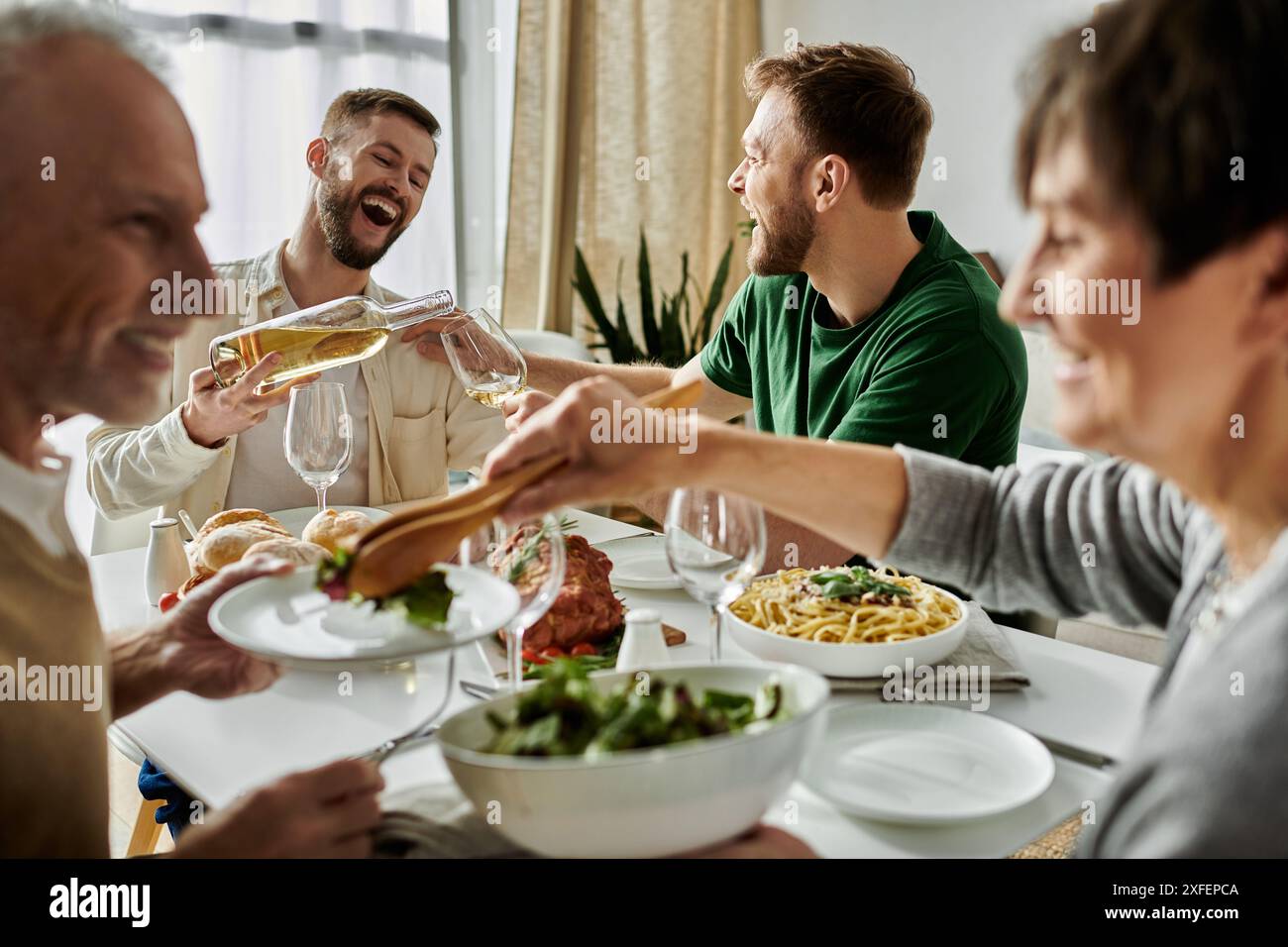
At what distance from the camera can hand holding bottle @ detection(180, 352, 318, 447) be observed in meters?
1.71

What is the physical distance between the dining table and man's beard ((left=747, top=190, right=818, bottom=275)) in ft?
3.45

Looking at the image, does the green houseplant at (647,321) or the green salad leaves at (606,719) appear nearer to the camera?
the green salad leaves at (606,719)

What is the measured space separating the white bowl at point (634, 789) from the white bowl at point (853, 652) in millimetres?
409

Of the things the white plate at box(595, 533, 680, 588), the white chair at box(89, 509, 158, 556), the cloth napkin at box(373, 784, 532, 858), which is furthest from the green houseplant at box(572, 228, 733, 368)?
the cloth napkin at box(373, 784, 532, 858)

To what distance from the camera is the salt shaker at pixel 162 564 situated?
1.53m

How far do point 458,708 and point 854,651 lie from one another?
44cm

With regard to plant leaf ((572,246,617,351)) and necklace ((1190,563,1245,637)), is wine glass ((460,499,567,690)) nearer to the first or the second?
necklace ((1190,563,1245,637))

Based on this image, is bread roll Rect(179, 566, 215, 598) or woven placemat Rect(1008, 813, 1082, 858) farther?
bread roll Rect(179, 566, 215, 598)

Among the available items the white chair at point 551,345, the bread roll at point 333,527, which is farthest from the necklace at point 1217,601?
the white chair at point 551,345

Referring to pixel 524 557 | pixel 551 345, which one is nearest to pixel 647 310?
Answer: pixel 551 345

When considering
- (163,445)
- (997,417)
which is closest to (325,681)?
(163,445)

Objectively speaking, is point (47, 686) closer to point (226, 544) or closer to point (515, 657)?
point (515, 657)

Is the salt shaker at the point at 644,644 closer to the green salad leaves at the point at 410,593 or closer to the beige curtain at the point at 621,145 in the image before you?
the green salad leaves at the point at 410,593

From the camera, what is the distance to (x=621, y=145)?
4.16 meters
